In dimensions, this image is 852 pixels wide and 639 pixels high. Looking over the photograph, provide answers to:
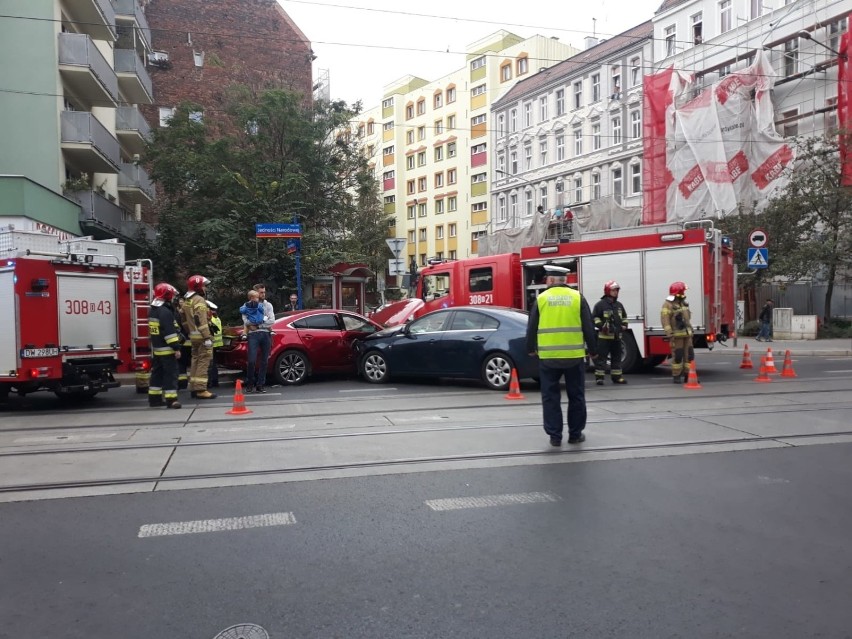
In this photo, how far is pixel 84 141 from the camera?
22.9 meters

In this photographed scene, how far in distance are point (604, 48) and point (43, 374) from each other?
1558 inches

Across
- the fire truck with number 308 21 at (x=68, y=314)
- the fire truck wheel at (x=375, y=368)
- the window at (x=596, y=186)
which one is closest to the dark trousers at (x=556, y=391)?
the fire truck wheel at (x=375, y=368)

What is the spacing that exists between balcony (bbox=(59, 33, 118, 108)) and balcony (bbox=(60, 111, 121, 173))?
47.1 inches

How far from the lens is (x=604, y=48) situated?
4219 cm

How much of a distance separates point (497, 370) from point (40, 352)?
6.75 meters

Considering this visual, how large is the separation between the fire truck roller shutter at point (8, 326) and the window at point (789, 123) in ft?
103

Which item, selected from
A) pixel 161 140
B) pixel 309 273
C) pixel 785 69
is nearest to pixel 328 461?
pixel 309 273

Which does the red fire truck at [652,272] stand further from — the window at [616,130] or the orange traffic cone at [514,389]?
the window at [616,130]

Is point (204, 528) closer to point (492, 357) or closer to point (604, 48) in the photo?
point (492, 357)

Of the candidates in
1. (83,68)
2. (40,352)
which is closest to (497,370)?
(40,352)

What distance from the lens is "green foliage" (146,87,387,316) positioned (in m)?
23.1

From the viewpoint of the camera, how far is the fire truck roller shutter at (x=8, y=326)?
32.2ft

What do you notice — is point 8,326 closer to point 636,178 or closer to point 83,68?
point 83,68

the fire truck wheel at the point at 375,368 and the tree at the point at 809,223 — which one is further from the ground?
the tree at the point at 809,223
